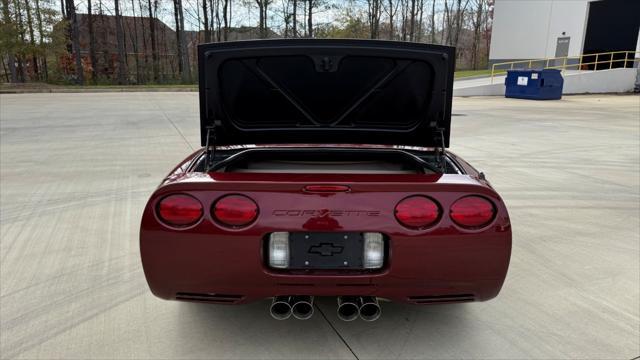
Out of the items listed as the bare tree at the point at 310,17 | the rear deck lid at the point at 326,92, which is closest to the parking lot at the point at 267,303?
the rear deck lid at the point at 326,92

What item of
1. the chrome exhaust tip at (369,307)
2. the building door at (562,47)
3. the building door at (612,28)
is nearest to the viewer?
the chrome exhaust tip at (369,307)

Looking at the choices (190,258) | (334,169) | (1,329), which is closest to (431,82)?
(334,169)

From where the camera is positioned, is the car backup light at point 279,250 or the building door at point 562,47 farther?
the building door at point 562,47

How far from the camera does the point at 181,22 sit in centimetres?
3247

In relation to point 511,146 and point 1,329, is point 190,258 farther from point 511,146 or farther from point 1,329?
point 511,146

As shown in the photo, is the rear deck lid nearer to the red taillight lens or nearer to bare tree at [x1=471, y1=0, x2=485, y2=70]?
the red taillight lens

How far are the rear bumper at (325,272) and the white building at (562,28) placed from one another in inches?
→ 1231

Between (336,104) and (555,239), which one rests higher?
(336,104)

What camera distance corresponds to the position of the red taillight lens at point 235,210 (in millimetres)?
1812

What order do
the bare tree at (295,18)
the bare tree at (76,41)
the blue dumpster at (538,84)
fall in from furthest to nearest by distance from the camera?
the bare tree at (295,18) < the bare tree at (76,41) < the blue dumpster at (538,84)

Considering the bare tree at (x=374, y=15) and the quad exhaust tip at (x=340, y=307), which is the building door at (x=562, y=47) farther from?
the quad exhaust tip at (x=340, y=307)

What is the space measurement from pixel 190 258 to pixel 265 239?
1.07ft

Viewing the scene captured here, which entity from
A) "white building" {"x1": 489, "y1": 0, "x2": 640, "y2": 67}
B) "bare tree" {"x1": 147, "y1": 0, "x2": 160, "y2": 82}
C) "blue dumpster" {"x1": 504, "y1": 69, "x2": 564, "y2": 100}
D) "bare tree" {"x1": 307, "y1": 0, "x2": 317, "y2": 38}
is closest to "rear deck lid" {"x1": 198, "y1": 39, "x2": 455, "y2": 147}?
"blue dumpster" {"x1": 504, "y1": 69, "x2": 564, "y2": 100}

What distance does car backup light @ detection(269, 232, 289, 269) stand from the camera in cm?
185
